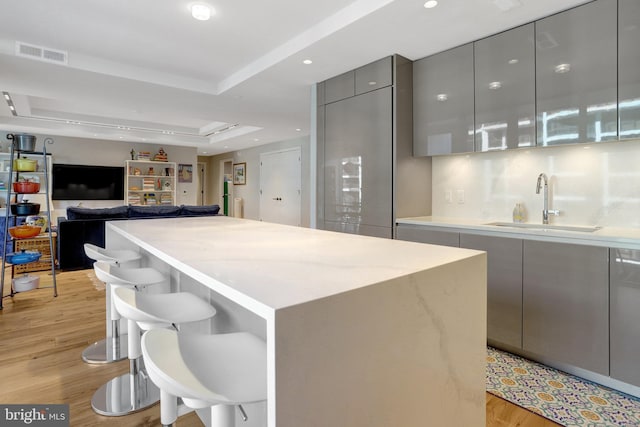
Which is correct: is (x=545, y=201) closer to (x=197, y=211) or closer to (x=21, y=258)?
(x=197, y=211)

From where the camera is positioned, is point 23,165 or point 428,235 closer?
point 428,235

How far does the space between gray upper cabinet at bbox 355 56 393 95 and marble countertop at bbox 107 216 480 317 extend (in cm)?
179

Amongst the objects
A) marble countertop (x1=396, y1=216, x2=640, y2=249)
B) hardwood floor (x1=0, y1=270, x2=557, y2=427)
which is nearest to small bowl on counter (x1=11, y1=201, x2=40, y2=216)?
hardwood floor (x1=0, y1=270, x2=557, y2=427)

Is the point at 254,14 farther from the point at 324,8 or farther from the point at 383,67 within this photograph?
the point at 383,67

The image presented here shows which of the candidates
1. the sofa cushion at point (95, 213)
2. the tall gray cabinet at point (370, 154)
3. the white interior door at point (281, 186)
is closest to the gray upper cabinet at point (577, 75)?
the tall gray cabinet at point (370, 154)

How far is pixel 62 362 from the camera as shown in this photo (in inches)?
88.9

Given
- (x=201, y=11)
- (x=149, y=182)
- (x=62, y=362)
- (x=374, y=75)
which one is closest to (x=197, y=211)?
(x=62, y=362)

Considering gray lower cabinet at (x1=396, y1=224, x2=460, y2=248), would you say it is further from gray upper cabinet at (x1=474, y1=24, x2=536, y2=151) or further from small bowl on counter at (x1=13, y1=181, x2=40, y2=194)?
small bowl on counter at (x1=13, y1=181, x2=40, y2=194)

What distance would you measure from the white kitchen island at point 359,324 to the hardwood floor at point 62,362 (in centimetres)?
24

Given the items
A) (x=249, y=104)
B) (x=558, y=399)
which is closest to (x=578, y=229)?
(x=558, y=399)

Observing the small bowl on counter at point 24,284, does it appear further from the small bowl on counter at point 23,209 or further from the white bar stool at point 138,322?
the white bar stool at point 138,322

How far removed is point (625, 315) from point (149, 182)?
8.55 meters

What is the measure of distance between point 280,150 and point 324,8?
225 inches

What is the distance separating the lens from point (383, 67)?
9.66ft
